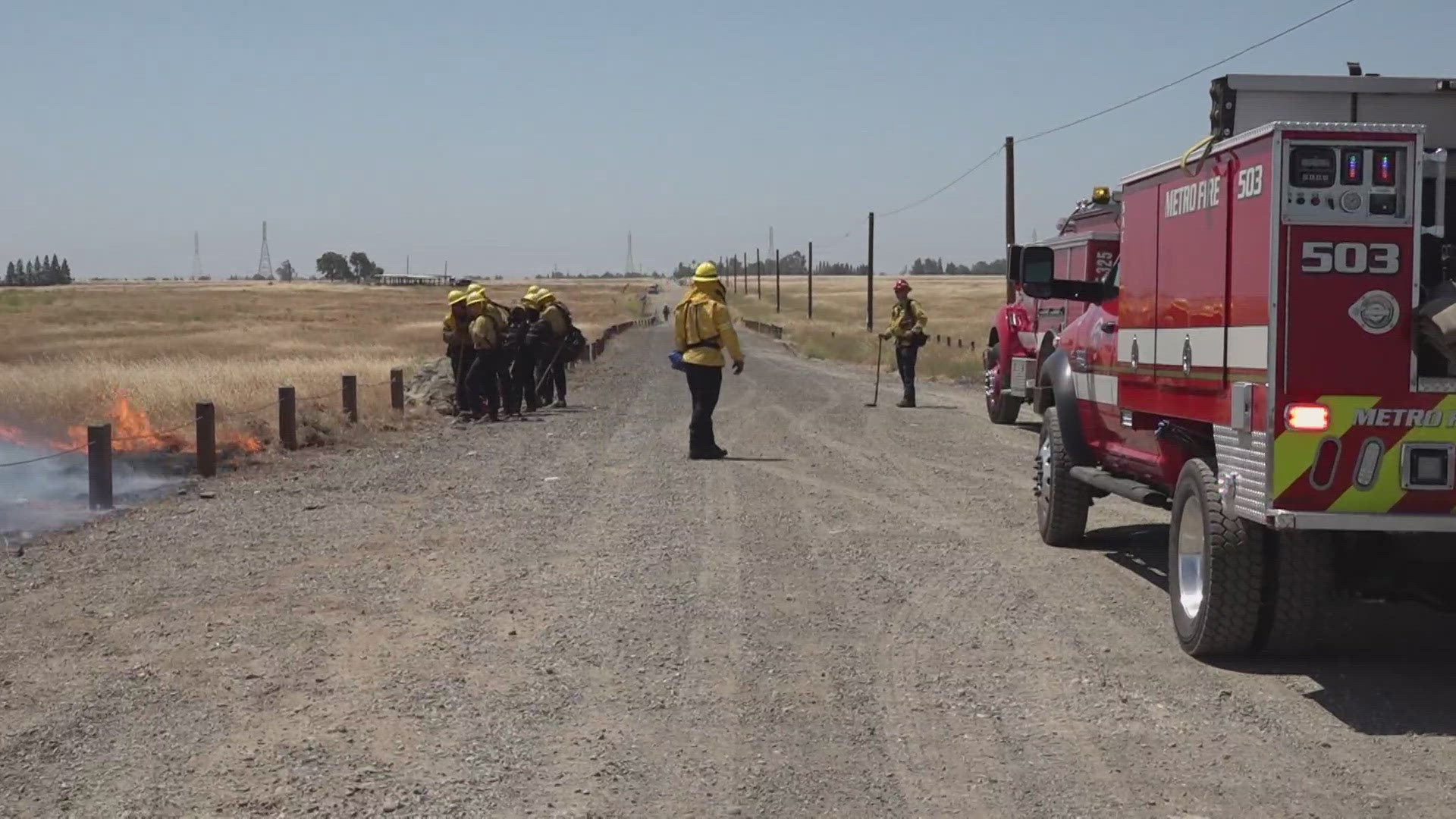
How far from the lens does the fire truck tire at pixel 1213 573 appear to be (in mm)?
6566

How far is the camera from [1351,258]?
5867 mm

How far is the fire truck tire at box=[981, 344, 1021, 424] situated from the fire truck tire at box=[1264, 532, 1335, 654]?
13465 mm

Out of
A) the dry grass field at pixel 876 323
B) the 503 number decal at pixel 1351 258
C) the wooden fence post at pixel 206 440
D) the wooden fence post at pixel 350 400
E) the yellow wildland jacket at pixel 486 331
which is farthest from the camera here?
the dry grass field at pixel 876 323

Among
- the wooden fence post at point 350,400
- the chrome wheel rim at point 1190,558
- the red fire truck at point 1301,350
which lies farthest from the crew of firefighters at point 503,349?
the chrome wheel rim at point 1190,558

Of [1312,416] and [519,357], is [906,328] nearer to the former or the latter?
[519,357]

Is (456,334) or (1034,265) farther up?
(1034,265)

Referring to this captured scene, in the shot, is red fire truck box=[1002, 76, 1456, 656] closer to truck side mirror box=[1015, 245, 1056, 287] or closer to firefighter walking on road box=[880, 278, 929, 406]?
truck side mirror box=[1015, 245, 1056, 287]

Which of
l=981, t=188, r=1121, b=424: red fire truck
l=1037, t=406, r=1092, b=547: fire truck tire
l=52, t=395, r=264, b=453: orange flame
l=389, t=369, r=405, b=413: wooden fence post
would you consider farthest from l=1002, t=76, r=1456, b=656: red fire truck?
l=389, t=369, r=405, b=413: wooden fence post

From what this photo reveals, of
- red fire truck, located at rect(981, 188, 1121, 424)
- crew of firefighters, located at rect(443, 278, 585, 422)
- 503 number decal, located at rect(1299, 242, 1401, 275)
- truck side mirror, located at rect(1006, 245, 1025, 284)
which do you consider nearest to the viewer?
503 number decal, located at rect(1299, 242, 1401, 275)

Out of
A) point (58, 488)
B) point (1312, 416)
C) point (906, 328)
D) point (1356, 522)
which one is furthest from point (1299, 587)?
point (906, 328)

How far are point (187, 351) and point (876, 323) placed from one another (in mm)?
41096

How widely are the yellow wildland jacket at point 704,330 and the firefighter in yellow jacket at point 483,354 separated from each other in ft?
19.3

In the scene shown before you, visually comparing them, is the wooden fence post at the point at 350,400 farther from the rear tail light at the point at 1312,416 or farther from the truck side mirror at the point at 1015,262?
the rear tail light at the point at 1312,416

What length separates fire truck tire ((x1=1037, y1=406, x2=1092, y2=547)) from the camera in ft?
32.9
